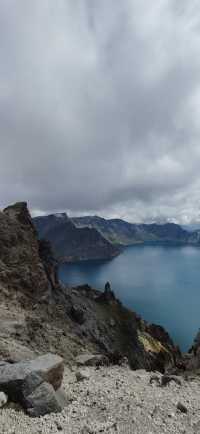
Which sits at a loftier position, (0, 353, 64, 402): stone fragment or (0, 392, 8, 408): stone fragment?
(0, 353, 64, 402): stone fragment

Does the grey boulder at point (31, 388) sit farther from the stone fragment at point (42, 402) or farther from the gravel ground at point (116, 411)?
the gravel ground at point (116, 411)

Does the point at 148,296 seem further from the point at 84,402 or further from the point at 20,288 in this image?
the point at 84,402

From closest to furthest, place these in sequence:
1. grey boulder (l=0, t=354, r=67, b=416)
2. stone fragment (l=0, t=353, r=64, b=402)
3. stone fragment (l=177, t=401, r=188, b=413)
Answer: grey boulder (l=0, t=354, r=67, b=416)
stone fragment (l=0, t=353, r=64, b=402)
stone fragment (l=177, t=401, r=188, b=413)

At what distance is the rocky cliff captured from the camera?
26312mm

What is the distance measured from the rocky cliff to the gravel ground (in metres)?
5.65

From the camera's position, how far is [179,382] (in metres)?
16.5

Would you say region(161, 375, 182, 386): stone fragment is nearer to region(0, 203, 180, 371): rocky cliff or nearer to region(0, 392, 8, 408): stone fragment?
region(0, 203, 180, 371): rocky cliff

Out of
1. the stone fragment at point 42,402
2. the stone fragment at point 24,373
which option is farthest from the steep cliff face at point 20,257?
the stone fragment at point 42,402

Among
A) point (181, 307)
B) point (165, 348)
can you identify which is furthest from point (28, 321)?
point (181, 307)

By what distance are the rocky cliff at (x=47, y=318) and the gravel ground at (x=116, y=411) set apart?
223 inches

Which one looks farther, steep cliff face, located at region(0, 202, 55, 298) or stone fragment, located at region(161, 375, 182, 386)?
steep cliff face, located at region(0, 202, 55, 298)

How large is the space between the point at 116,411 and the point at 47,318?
3207 cm

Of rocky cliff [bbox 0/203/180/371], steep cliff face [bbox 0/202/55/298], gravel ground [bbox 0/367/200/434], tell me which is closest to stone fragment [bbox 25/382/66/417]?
gravel ground [bbox 0/367/200/434]

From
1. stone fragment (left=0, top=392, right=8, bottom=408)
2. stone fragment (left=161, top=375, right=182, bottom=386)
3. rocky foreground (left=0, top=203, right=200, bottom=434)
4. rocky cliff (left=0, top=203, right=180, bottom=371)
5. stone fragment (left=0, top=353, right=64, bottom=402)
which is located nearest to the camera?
rocky foreground (left=0, top=203, right=200, bottom=434)
